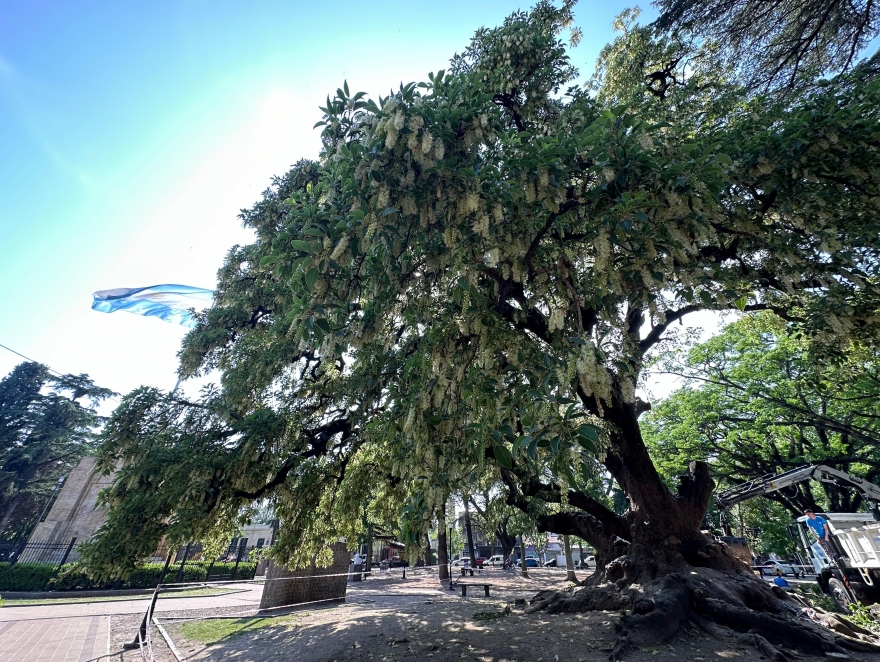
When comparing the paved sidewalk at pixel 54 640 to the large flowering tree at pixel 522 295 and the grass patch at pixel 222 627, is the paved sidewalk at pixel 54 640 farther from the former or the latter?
the large flowering tree at pixel 522 295

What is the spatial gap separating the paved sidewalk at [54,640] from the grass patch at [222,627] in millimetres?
1545

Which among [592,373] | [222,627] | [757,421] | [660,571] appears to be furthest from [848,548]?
[222,627]

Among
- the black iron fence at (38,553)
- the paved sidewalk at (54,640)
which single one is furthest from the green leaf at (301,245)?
the black iron fence at (38,553)

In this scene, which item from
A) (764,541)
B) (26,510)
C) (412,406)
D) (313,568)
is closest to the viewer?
(412,406)

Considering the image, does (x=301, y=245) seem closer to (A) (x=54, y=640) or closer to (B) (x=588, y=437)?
(B) (x=588, y=437)

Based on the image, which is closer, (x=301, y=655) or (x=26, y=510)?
(x=301, y=655)

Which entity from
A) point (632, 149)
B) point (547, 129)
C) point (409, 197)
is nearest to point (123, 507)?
point (409, 197)

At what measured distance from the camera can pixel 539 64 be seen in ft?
23.9

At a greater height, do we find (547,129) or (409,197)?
(547,129)

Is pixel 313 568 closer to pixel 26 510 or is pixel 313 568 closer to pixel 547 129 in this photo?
pixel 547 129

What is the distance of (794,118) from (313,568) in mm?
15531

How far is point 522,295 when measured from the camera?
5.70m

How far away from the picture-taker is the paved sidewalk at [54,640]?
6367 mm

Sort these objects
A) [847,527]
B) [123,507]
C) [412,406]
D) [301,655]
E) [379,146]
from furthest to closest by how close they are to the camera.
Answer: [847,527], [301,655], [123,507], [412,406], [379,146]
